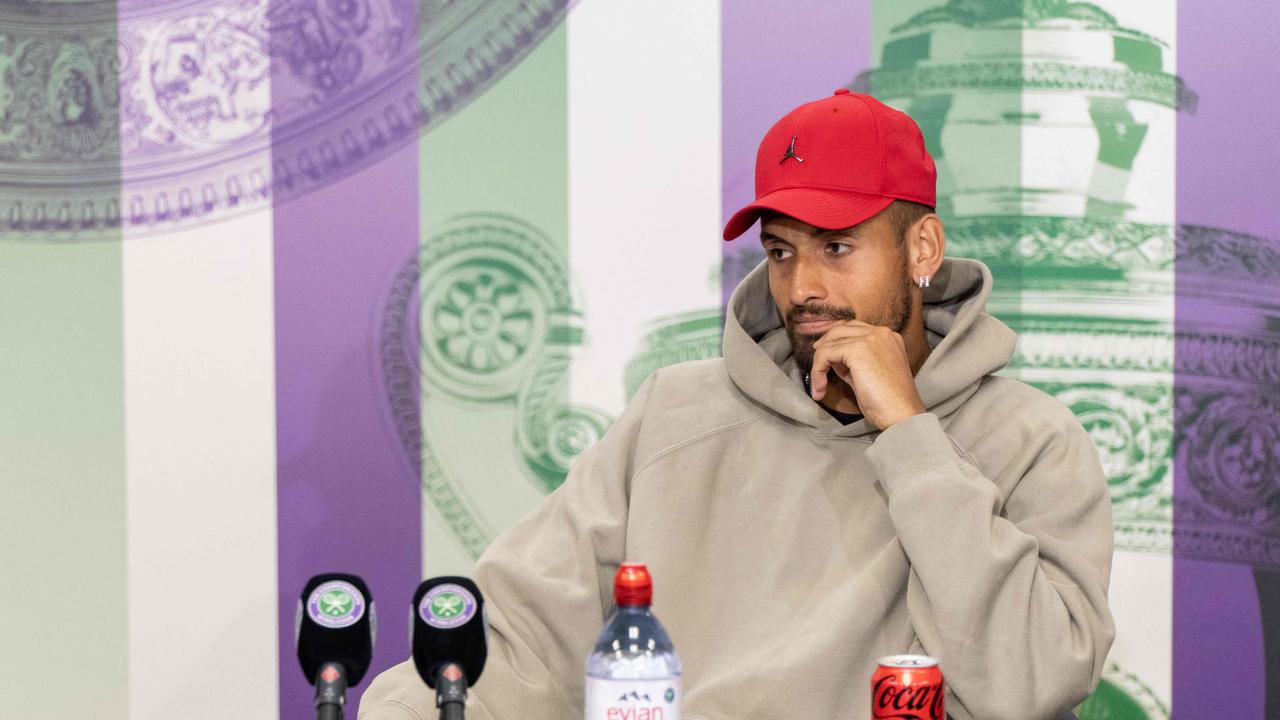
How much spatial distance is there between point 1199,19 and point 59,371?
2108 mm

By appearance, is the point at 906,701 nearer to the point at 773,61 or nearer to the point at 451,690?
the point at 451,690

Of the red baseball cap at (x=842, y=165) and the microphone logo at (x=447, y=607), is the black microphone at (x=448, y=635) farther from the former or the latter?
the red baseball cap at (x=842, y=165)

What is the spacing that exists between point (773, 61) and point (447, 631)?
1498 mm

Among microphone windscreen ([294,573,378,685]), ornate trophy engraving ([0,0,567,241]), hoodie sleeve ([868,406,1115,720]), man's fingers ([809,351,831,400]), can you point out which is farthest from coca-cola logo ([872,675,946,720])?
ornate trophy engraving ([0,0,567,241])

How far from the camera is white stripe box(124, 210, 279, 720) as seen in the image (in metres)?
2.42

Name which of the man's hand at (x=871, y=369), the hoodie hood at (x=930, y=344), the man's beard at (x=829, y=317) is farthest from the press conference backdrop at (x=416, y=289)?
the man's hand at (x=871, y=369)

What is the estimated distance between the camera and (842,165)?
69.8 inches

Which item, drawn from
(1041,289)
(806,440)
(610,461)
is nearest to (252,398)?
(610,461)

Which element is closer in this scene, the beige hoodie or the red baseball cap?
the beige hoodie

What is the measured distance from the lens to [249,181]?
242 centimetres

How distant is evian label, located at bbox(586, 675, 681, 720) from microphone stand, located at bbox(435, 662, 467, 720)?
12cm

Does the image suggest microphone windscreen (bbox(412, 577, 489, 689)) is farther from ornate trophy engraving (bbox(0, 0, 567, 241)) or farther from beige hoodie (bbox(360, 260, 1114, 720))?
ornate trophy engraving (bbox(0, 0, 567, 241))

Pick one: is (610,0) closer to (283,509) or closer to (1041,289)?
(1041,289)

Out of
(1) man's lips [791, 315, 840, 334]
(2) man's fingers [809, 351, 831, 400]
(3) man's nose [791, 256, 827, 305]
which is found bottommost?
(2) man's fingers [809, 351, 831, 400]
